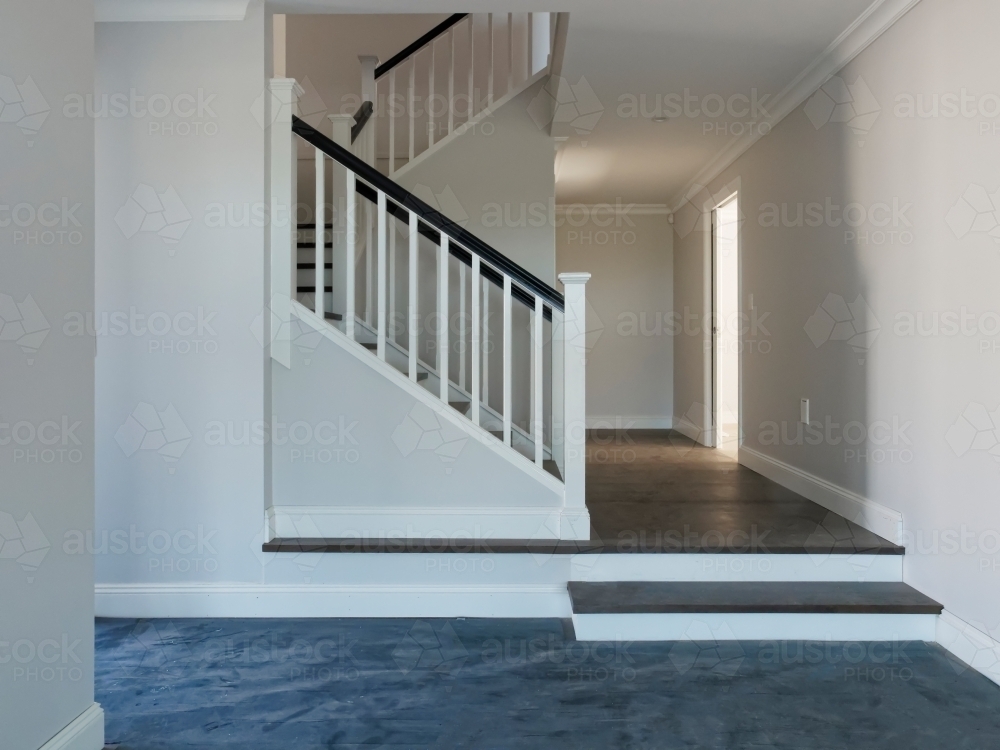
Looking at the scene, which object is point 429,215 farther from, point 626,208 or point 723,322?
point 626,208

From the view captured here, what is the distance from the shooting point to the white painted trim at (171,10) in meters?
2.62

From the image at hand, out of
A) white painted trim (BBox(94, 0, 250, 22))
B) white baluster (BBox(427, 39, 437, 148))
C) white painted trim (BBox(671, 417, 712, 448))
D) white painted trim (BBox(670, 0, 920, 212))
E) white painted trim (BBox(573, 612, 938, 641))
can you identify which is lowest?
white painted trim (BBox(573, 612, 938, 641))

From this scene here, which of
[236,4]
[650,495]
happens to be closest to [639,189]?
[650,495]

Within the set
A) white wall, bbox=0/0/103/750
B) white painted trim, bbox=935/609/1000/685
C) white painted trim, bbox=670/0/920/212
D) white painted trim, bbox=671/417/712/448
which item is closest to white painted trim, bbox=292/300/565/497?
white wall, bbox=0/0/103/750

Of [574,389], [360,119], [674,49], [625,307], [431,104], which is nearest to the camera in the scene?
[574,389]

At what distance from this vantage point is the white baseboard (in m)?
2.82

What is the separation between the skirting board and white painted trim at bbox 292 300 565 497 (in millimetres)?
432

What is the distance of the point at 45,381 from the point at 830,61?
343 centimetres

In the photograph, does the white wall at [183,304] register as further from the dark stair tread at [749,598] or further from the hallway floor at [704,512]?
the hallway floor at [704,512]

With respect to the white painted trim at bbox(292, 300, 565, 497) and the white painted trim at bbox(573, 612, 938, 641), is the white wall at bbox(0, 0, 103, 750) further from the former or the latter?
the white painted trim at bbox(573, 612, 938, 641)

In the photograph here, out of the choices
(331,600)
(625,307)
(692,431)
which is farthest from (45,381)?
(625,307)

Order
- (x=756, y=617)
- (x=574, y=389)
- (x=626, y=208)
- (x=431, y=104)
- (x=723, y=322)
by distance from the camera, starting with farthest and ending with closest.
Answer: (x=626, y=208)
(x=723, y=322)
(x=431, y=104)
(x=574, y=389)
(x=756, y=617)

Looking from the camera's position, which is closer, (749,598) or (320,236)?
(749,598)

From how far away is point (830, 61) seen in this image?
3.30 metres
